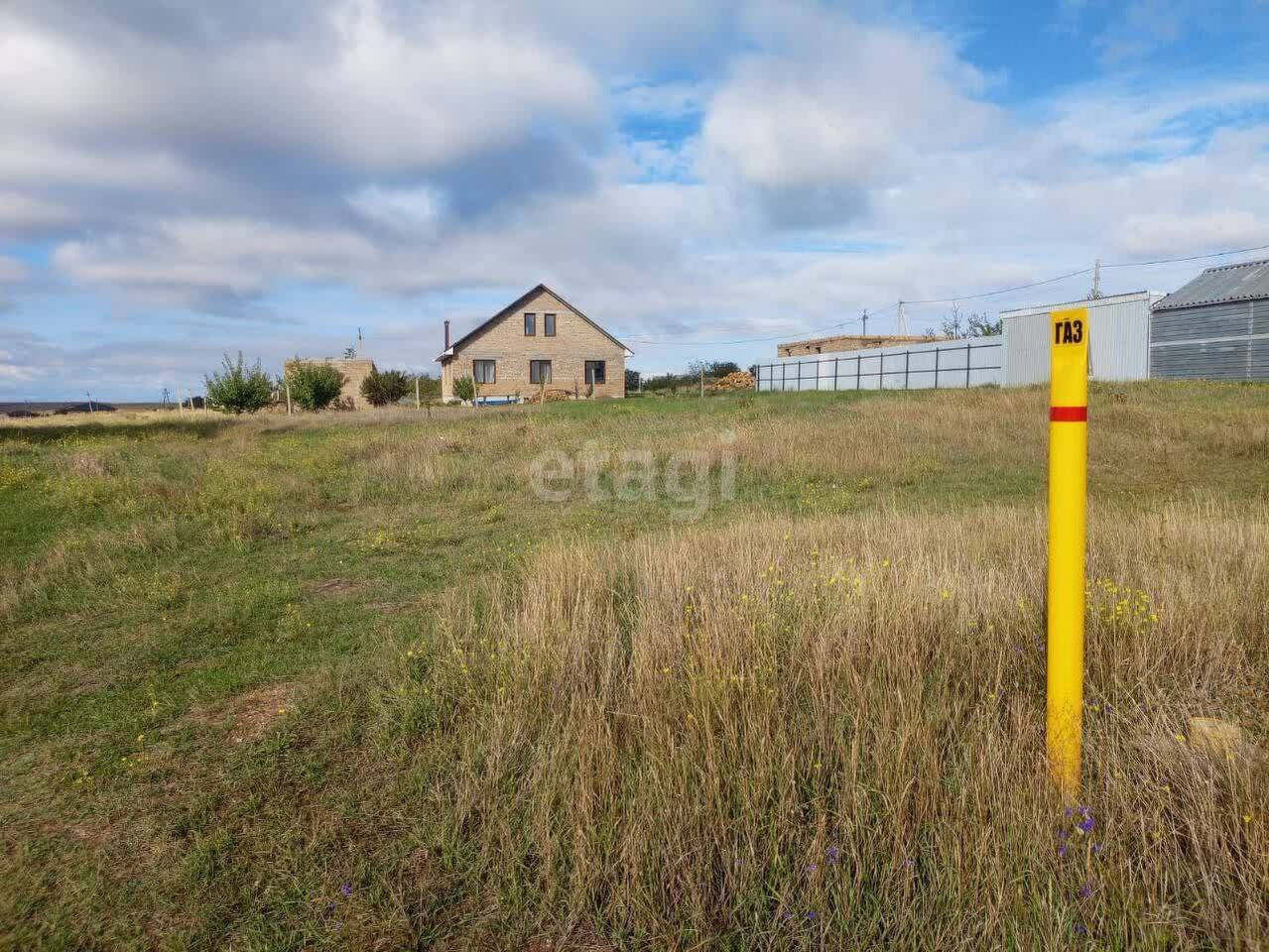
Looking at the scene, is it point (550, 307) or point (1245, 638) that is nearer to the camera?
point (1245, 638)

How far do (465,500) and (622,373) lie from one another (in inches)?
1619

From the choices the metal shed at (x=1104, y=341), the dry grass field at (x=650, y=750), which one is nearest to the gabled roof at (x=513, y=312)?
the metal shed at (x=1104, y=341)

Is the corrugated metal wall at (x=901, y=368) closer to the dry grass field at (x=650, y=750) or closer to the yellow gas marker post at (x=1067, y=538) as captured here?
the dry grass field at (x=650, y=750)

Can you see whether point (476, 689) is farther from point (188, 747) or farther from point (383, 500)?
point (383, 500)

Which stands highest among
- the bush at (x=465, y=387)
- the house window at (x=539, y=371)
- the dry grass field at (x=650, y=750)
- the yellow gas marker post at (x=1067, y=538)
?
the house window at (x=539, y=371)

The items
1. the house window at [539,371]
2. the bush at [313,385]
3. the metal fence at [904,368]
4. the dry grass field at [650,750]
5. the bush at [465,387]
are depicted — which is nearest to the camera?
the dry grass field at [650,750]

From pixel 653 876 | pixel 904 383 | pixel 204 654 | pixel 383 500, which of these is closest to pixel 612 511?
pixel 383 500

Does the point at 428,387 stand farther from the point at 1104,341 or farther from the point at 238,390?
the point at 1104,341

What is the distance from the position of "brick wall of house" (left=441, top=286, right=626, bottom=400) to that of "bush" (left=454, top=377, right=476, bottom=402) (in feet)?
5.92

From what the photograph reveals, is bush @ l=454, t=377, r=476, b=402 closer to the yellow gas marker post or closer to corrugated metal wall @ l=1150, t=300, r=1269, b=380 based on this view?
corrugated metal wall @ l=1150, t=300, r=1269, b=380

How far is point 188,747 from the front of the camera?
12.2 ft

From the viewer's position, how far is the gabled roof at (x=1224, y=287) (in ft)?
88.7

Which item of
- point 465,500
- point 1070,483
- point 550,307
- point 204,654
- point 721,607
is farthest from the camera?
point 550,307

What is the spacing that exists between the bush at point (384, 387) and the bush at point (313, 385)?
423 cm
